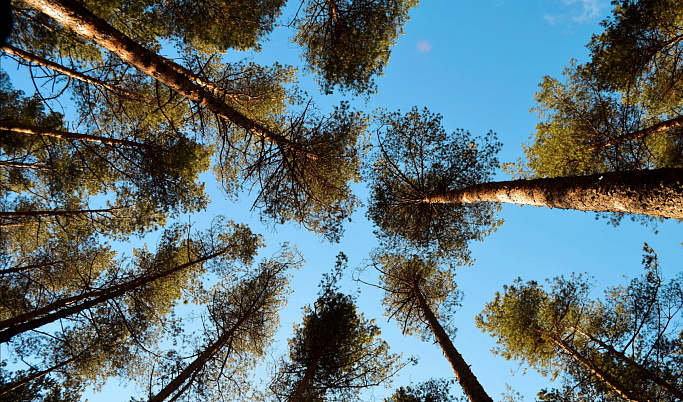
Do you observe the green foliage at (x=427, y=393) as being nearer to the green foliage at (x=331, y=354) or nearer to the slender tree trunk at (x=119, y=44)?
the green foliage at (x=331, y=354)

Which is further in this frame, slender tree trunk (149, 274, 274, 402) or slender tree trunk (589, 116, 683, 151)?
slender tree trunk (589, 116, 683, 151)

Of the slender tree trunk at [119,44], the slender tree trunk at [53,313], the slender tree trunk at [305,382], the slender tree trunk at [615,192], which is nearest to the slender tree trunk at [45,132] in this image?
the slender tree trunk at [119,44]

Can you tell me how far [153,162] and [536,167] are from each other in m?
11.2

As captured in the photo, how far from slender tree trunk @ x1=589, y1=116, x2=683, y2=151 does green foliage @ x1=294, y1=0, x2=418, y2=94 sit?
6.05 m

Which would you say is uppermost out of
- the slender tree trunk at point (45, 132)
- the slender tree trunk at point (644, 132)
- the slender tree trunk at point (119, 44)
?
the slender tree trunk at point (45, 132)

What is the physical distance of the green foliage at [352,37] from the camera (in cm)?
823

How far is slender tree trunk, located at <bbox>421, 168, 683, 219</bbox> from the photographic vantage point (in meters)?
3.40

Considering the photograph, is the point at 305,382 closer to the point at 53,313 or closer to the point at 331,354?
the point at 331,354

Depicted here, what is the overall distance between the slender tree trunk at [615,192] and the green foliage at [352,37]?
496cm

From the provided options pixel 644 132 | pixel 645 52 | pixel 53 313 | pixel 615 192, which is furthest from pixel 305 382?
pixel 645 52

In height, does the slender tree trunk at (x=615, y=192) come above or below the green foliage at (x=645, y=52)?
below

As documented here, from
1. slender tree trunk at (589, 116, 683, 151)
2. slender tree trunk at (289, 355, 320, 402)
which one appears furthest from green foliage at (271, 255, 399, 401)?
slender tree trunk at (589, 116, 683, 151)

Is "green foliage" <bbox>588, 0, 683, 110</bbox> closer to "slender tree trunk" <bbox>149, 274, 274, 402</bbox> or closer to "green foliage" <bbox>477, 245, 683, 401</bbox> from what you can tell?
"green foliage" <bbox>477, 245, 683, 401</bbox>

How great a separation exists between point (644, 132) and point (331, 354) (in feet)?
31.3
